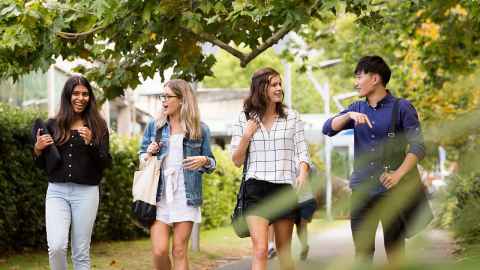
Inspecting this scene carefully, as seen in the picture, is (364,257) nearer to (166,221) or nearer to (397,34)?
(166,221)

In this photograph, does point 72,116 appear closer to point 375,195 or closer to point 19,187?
point 19,187

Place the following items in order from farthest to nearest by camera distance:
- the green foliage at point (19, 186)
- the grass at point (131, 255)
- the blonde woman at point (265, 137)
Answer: the green foliage at point (19, 186) < the grass at point (131, 255) < the blonde woman at point (265, 137)

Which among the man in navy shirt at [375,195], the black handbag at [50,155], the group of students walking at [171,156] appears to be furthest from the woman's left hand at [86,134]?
the man in navy shirt at [375,195]

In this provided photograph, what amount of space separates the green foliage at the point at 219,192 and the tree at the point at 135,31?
9.25 metres

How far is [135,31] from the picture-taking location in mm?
7805

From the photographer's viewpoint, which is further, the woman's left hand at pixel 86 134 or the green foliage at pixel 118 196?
the green foliage at pixel 118 196

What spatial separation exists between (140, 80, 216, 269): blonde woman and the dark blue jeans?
582 centimetres

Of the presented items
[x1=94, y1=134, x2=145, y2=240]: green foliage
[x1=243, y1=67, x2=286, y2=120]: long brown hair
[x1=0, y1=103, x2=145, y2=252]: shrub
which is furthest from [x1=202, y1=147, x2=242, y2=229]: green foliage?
[x1=243, y1=67, x2=286, y2=120]: long brown hair

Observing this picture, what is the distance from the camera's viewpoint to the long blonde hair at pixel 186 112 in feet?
23.0

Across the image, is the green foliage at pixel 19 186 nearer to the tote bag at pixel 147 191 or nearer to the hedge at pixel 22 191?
the hedge at pixel 22 191

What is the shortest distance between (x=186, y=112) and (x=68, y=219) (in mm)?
1259

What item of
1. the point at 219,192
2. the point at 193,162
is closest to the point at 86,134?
the point at 193,162

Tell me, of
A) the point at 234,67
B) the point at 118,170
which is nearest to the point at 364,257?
the point at 118,170

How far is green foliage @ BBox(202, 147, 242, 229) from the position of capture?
62.6 feet
